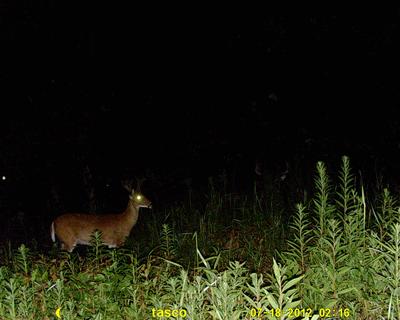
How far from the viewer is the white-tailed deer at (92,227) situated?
7664mm

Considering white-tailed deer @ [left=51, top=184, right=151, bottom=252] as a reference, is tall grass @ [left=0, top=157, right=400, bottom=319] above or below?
above

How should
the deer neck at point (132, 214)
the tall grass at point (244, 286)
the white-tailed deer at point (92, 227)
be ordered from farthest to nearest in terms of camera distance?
the deer neck at point (132, 214), the white-tailed deer at point (92, 227), the tall grass at point (244, 286)

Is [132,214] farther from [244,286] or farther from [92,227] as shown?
[244,286]

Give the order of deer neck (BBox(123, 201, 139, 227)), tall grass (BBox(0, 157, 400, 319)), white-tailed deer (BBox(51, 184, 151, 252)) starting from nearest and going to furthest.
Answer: tall grass (BBox(0, 157, 400, 319)) < white-tailed deer (BBox(51, 184, 151, 252)) < deer neck (BBox(123, 201, 139, 227))

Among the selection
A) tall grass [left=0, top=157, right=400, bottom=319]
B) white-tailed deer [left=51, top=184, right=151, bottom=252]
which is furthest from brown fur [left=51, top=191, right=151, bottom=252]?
tall grass [left=0, top=157, right=400, bottom=319]

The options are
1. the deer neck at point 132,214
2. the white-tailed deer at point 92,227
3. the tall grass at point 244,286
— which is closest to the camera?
the tall grass at point 244,286

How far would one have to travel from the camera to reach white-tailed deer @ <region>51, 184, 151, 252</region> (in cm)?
766

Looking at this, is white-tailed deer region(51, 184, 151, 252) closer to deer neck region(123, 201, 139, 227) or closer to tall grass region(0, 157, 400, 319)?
deer neck region(123, 201, 139, 227)

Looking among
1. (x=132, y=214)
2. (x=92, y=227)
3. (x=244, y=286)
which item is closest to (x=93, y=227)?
(x=92, y=227)

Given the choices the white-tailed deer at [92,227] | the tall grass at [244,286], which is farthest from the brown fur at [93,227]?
the tall grass at [244,286]

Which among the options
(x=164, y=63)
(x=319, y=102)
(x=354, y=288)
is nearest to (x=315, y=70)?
(x=319, y=102)

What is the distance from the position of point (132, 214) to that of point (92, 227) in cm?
51

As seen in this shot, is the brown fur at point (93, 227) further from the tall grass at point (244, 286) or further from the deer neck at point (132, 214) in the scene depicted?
the tall grass at point (244, 286)

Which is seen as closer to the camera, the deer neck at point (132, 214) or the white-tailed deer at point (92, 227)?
the white-tailed deer at point (92, 227)
